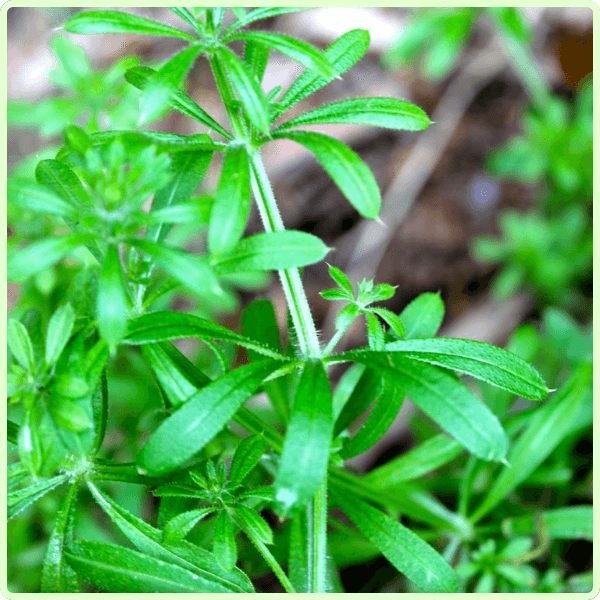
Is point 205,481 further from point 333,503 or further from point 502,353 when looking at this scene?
point 502,353

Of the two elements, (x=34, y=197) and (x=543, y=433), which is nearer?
(x=34, y=197)

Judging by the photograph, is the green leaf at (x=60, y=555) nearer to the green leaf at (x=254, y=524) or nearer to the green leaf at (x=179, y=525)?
the green leaf at (x=179, y=525)

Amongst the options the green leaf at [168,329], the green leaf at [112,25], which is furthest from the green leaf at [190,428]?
the green leaf at [112,25]

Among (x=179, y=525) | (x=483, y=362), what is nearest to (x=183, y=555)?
(x=179, y=525)

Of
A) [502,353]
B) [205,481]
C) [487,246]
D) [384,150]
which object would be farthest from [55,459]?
[384,150]

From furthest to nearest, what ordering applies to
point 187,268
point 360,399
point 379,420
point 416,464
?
point 416,464, point 360,399, point 379,420, point 187,268

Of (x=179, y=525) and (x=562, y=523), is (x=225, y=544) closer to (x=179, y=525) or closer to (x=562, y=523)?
(x=179, y=525)
